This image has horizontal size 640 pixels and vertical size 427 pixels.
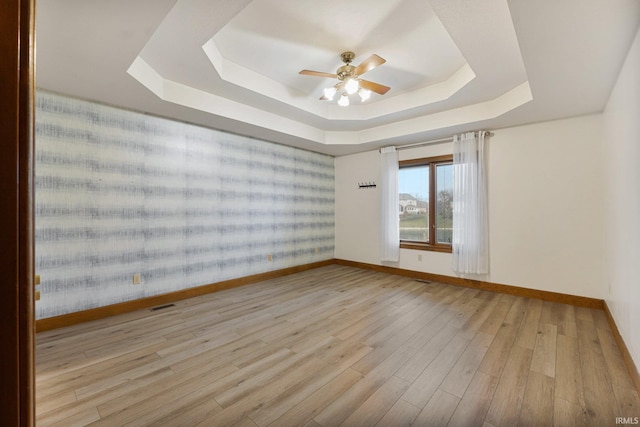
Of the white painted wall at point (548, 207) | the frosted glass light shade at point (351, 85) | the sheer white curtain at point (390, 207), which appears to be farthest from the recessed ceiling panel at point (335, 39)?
the sheer white curtain at point (390, 207)

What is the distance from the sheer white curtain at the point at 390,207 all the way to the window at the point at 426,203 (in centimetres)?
18

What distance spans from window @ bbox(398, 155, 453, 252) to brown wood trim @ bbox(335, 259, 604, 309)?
473mm

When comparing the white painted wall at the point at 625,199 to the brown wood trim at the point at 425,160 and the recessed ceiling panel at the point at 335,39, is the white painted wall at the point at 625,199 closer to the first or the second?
the recessed ceiling panel at the point at 335,39

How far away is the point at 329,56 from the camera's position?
2.87m

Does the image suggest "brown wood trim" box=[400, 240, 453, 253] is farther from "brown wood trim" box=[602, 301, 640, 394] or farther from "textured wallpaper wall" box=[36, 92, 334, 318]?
"textured wallpaper wall" box=[36, 92, 334, 318]

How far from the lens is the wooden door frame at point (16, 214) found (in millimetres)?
464

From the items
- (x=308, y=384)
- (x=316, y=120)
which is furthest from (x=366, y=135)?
(x=308, y=384)

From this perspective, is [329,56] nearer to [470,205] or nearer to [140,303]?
[470,205]

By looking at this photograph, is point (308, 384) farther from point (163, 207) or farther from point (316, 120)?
point (316, 120)

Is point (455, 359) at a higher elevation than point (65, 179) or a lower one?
lower

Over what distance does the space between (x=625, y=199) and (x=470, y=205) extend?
1.89 meters

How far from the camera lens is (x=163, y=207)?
138 inches

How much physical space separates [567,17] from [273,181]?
401 centimetres

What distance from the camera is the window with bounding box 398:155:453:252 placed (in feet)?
14.9
